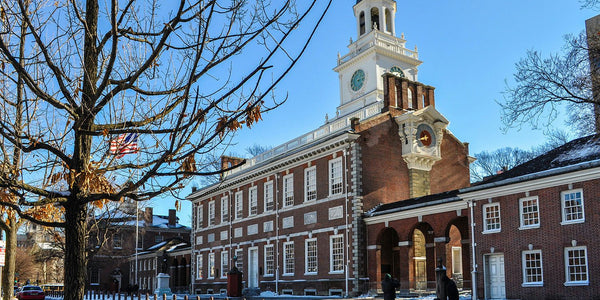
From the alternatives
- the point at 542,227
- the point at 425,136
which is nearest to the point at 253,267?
the point at 425,136

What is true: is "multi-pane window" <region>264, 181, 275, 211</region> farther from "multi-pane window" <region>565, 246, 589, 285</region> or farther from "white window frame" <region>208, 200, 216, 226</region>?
"multi-pane window" <region>565, 246, 589, 285</region>

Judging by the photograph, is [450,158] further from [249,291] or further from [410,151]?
[249,291]

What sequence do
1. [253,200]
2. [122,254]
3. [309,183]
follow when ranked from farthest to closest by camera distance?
1. [122,254]
2. [253,200]
3. [309,183]

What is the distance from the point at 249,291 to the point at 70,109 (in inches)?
1491

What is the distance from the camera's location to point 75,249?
7770 mm

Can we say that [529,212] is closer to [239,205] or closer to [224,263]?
[239,205]

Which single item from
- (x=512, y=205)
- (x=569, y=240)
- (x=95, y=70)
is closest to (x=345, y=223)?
(x=512, y=205)

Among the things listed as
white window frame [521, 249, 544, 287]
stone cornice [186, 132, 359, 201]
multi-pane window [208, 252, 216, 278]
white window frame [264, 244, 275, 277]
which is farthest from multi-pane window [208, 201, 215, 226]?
white window frame [521, 249, 544, 287]

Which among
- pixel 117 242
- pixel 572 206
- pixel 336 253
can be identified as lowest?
pixel 336 253

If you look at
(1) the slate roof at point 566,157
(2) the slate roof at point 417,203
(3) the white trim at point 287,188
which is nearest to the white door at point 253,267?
(3) the white trim at point 287,188

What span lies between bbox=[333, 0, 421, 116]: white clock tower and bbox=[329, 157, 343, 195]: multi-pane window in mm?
12673

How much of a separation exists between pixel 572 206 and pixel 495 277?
4.67 m

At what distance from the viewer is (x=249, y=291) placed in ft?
143

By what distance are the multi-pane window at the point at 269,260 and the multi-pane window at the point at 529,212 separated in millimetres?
21667
